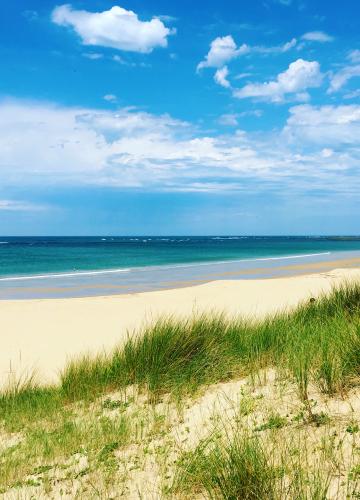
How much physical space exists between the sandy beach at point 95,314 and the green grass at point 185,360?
1.50 feet

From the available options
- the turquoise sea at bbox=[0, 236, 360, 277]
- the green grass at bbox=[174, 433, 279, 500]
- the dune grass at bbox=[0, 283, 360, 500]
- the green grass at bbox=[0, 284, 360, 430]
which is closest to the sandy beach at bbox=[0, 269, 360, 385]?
the green grass at bbox=[0, 284, 360, 430]

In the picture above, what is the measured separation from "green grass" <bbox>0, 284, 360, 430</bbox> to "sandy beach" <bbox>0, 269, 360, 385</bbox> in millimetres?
458

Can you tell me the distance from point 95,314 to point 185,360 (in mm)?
9145

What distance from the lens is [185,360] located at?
22.2 feet

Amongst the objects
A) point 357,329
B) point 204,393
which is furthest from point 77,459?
point 357,329

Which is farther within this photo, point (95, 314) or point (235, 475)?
point (95, 314)

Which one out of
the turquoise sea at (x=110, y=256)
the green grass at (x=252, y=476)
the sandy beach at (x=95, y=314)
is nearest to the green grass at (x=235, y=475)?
the green grass at (x=252, y=476)

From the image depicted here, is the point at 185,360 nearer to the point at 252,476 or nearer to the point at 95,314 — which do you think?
the point at 252,476

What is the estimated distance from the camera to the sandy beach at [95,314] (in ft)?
33.3

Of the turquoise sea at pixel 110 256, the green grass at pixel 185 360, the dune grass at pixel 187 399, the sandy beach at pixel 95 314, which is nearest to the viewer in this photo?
the dune grass at pixel 187 399

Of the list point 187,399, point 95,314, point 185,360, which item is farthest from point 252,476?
point 95,314

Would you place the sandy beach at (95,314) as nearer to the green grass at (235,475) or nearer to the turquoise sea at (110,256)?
the green grass at (235,475)

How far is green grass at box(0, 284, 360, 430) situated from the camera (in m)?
5.97

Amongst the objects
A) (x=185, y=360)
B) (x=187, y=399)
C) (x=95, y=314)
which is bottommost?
(x=95, y=314)
